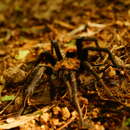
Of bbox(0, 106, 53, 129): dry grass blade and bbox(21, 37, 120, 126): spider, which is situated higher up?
bbox(21, 37, 120, 126): spider

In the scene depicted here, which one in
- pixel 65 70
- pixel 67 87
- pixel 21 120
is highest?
pixel 65 70

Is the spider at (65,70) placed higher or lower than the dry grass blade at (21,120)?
higher

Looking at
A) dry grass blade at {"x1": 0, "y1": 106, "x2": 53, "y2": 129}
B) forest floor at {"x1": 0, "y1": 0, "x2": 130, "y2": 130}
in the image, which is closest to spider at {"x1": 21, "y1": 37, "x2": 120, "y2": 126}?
forest floor at {"x1": 0, "y1": 0, "x2": 130, "y2": 130}

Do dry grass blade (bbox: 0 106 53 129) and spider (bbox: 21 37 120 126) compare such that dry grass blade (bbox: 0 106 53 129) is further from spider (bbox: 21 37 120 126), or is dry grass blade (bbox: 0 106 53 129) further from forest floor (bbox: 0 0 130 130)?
spider (bbox: 21 37 120 126)

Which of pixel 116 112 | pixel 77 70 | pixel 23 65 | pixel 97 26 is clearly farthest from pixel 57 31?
pixel 116 112

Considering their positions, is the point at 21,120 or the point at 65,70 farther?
the point at 65,70

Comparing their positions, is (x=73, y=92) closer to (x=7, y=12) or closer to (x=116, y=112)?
(x=116, y=112)

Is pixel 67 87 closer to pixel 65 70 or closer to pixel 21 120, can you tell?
pixel 65 70

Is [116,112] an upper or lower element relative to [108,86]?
lower

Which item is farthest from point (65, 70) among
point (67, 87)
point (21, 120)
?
point (21, 120)

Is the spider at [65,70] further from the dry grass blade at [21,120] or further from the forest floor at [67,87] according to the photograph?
the dry grass blade at [21,120]

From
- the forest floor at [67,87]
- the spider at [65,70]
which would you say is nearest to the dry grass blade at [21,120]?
the forest floor at [67,87]
